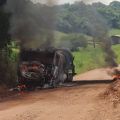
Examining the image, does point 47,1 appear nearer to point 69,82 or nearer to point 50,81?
point 69,82

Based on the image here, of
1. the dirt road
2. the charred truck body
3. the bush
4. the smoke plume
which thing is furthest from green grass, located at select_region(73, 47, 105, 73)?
the dirt road

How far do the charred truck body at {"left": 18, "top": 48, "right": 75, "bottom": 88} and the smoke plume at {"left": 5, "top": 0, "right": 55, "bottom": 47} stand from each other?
379 centimetres

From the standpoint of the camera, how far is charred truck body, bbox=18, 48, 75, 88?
72.7ft

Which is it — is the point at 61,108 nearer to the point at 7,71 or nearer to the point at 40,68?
the point at 40,68

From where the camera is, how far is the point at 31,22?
27.5 m

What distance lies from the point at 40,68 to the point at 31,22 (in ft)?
20.1

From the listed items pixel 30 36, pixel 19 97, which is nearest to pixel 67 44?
pixel 30 36

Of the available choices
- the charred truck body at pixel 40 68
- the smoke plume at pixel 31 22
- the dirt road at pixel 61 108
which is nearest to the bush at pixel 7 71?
the smoke plume at pixel 31 22

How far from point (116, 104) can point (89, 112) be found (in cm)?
113

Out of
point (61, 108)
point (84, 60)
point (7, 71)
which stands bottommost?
point (84, 60)

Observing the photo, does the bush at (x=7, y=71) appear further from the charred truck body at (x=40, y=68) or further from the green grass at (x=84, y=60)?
the green grass at (x=84, y=60)

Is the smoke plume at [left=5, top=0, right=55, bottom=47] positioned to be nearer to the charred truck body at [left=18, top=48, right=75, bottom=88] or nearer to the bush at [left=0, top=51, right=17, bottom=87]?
the bush at [left=0, top=51, right=17, bottom=87]

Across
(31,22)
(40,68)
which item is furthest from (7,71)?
(40,68)

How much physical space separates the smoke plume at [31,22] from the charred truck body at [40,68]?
12.4 ft
